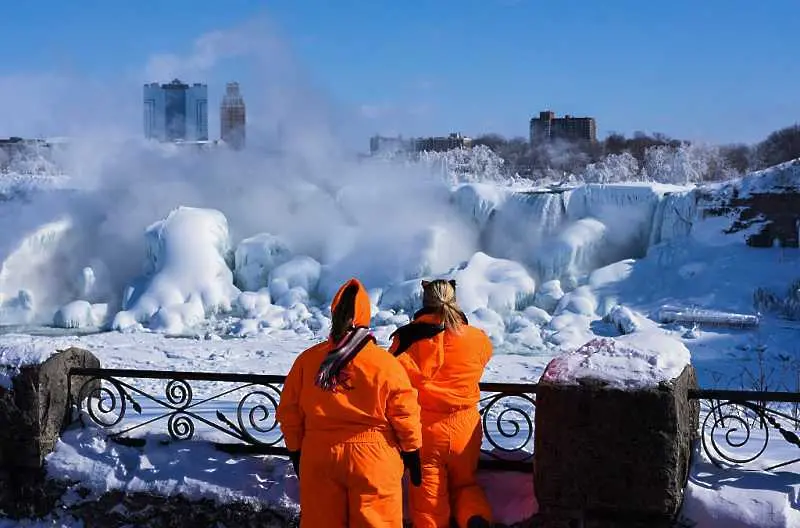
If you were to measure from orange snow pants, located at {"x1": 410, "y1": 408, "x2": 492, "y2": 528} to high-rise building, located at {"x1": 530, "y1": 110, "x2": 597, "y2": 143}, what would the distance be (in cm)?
5063

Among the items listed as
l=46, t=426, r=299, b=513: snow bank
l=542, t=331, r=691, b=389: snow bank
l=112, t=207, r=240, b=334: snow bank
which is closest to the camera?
l=542, t=331, r=691, b=389: snow bank

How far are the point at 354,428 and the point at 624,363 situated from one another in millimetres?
1219

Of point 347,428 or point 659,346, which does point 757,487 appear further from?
point 347,428

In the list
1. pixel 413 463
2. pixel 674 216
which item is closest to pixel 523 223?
pixel 674 216

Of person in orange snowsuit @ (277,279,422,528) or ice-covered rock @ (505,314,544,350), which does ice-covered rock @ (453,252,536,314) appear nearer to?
ice-covered rock @ (505,314,544,350)

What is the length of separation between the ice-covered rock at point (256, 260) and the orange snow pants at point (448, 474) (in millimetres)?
18204


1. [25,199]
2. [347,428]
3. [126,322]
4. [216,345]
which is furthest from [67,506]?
[25,199]

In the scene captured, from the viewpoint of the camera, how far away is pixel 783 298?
17.5 metres

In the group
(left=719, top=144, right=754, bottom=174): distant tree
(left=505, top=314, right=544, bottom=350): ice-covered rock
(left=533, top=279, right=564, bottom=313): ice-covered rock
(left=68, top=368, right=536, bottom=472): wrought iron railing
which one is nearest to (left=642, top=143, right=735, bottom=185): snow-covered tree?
(left=719, top=144, right=754, bottom=174): distant tree

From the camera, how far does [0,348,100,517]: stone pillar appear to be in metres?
4.38

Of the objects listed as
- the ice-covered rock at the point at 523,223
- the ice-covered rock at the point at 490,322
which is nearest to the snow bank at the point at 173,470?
the ice-covered rock at the point at 490,322

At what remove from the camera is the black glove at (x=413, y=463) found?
11.0ft

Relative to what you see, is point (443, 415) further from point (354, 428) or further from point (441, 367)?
point (354, 428)

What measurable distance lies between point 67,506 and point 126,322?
47.3 feet
